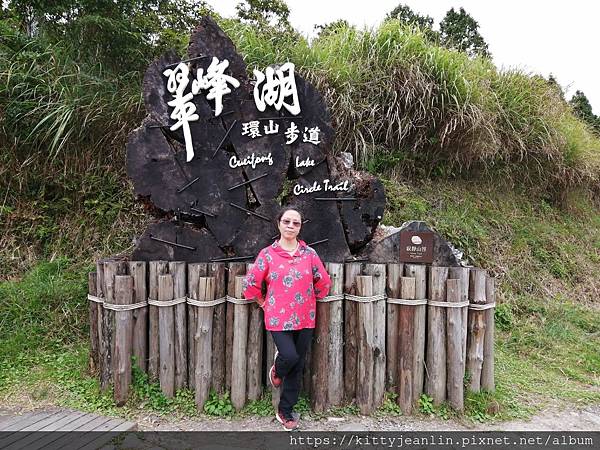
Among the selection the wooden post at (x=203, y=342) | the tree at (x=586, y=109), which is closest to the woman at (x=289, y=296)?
the wooden post at (x=203, y=342)

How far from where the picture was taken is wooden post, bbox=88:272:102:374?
3541 mm

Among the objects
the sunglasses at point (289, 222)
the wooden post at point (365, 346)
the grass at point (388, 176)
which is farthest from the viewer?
the grass at point (388, 176)

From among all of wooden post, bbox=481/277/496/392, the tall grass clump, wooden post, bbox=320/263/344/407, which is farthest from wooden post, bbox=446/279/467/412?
the tall grass clump

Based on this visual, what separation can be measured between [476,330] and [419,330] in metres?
0.44

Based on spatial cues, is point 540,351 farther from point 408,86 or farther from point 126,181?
point 126,181

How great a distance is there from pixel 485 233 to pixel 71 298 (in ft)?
17.3

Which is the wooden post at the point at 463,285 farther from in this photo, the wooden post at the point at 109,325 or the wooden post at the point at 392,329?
the wooden post at the point at 109,325

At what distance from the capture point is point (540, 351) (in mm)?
4496

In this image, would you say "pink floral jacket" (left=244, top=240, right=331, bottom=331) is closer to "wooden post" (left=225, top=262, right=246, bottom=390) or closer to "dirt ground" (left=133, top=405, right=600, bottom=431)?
"wooden post" (left=225, top=262, right=246, bottom=390)

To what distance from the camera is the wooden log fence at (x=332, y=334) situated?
3199 mm

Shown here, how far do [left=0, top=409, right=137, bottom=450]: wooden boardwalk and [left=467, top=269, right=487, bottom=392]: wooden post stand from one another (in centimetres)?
243

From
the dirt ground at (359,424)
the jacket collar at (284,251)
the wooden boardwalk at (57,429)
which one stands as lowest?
the dirt ground at (359,424)

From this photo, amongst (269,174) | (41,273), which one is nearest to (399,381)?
(269,174)

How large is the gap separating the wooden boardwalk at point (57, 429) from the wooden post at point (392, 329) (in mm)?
1827
